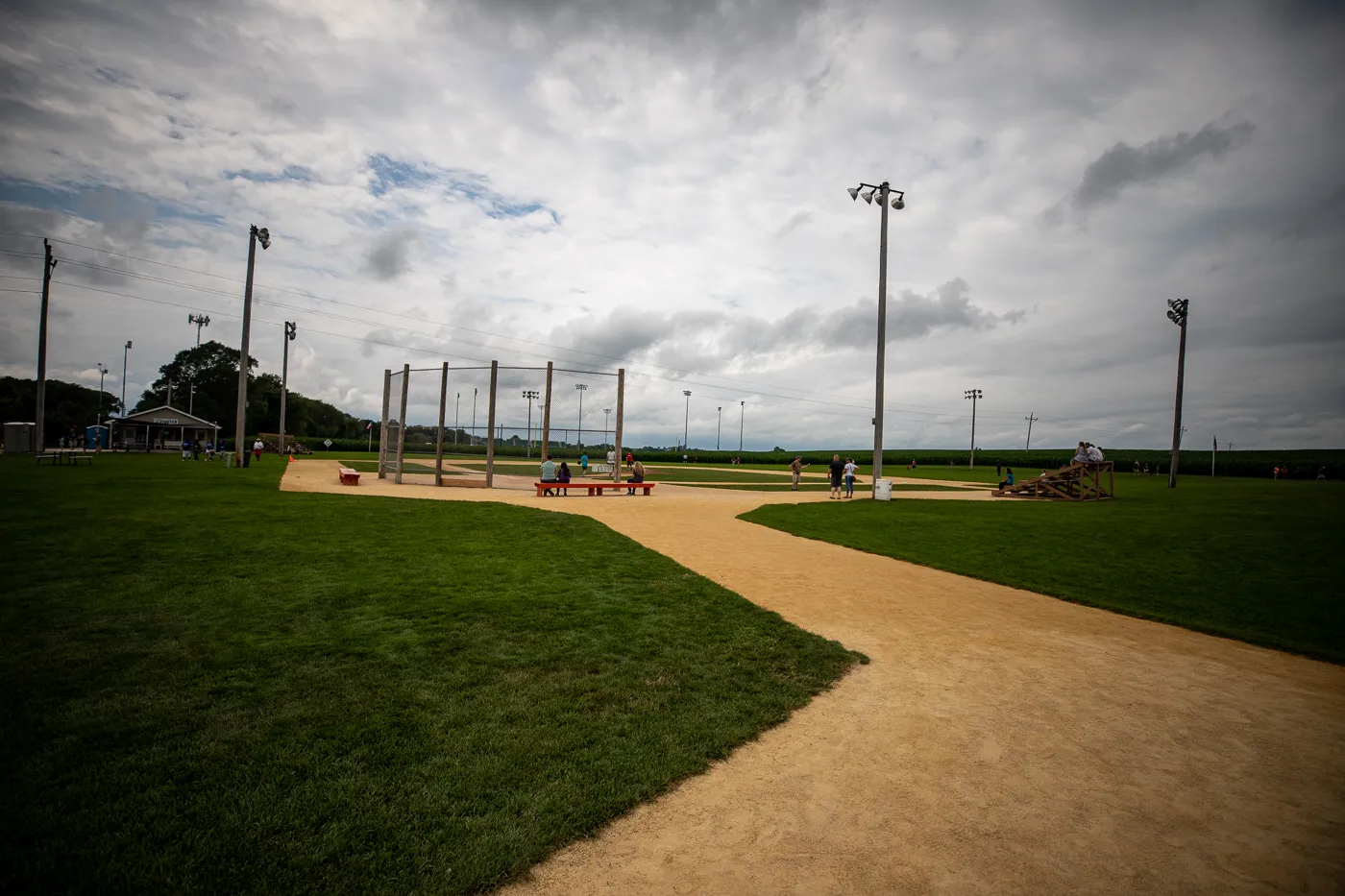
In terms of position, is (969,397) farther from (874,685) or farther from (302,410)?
(302,410)

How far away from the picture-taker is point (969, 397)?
86438 mm

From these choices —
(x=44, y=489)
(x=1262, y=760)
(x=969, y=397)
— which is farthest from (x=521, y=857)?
(x=969, y=397)

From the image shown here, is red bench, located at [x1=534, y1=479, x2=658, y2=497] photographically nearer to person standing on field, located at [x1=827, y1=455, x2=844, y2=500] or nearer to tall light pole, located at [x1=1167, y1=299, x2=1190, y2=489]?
person standing on field, located at [x1=827, y1=455, x2=844, y2=500]

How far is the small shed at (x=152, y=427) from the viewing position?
5272 centimetres

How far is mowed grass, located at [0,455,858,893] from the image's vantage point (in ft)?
10.1

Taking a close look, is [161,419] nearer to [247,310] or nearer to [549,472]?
[247,310]

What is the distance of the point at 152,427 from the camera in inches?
2125

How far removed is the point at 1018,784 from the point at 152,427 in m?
68.7

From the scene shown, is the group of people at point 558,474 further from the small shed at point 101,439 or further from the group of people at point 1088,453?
the small shed at point 101,439

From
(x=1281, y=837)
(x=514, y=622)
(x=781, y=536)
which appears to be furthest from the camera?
(x=781, y=536)

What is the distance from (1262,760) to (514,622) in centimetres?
633

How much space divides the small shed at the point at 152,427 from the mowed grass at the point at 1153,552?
57.4 meters

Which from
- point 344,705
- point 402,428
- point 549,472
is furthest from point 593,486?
point 344,705

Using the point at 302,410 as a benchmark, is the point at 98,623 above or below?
below
